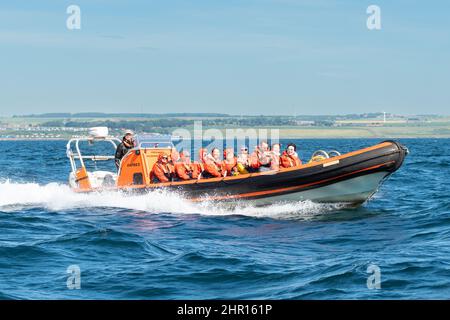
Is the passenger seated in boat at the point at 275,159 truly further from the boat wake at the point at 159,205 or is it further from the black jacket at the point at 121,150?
the black jacket at the point at 121,150

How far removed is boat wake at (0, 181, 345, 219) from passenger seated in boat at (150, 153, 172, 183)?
1.42ft

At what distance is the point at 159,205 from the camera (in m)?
15.9

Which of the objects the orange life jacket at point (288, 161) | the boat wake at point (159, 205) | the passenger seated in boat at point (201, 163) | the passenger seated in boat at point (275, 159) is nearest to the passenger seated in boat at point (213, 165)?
the passenger seated in boat at point (201, 163)

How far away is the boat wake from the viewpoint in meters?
15.6

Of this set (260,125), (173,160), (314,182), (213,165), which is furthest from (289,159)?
(260,125)

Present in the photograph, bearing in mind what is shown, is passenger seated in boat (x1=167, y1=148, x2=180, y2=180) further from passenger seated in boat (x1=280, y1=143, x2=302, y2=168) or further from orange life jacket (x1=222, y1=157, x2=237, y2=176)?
passenger seated in boat (x1=280, y1=143, x2=302, y2=168)

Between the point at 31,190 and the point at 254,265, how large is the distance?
11128mm

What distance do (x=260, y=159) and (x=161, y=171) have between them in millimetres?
2233

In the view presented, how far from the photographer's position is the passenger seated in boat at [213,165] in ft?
52.7

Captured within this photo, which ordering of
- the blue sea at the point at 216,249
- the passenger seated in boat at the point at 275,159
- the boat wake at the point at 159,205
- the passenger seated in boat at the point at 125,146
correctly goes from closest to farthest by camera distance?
the blue sea at the point at 216,249
the boat wake at the point at 159,205
the passenger seated in boat at the point at 275,159
the passenger seated in boat at the point at 125,146

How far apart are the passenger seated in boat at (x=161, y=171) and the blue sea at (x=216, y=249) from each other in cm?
48

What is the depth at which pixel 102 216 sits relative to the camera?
15.2 meters

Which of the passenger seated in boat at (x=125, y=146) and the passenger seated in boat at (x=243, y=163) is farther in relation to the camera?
the passenger seated in boat at (x=125, y=146)

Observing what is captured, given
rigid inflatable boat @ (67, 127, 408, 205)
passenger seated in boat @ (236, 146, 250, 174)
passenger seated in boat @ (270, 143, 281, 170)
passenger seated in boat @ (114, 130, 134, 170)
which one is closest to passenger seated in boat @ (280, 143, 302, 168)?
passenger seated in boat @ (270, 143, 281, 170)
